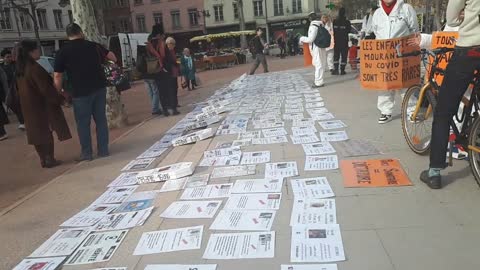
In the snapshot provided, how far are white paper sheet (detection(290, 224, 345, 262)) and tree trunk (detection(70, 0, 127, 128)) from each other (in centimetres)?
589

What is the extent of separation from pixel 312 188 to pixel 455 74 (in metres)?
1.41

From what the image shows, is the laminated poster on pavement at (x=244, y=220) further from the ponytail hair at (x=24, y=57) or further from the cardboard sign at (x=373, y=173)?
the ponytail hair at (x=24, y=57)

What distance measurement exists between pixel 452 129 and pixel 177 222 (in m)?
2.31

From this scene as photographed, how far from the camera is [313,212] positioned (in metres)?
3.18

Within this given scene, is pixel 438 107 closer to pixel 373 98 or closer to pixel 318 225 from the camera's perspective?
pixel 318 225

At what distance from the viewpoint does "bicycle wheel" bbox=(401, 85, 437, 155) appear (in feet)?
13.1

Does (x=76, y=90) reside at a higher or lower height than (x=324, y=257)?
higher

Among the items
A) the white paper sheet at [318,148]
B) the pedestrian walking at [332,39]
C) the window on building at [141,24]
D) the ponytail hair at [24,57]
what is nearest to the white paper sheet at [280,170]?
the white paper sheet at [318,148]

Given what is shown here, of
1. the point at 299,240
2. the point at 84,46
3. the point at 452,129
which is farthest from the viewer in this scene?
the point at 84,46

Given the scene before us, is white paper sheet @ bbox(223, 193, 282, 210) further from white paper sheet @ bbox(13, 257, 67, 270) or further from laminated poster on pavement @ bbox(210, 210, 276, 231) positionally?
white paper sheet @ bbox(13, 257, 67, 270)

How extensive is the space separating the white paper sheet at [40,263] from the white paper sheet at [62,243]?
0.19ft

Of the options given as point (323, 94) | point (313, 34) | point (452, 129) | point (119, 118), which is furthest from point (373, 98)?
point (119, 118)

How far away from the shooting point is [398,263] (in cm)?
248

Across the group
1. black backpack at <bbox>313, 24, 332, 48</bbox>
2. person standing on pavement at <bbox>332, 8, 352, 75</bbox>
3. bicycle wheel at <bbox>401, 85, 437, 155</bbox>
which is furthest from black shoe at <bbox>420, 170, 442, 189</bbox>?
person standing on pavement at <bbox>332, 8, 352, 75</bbox>
